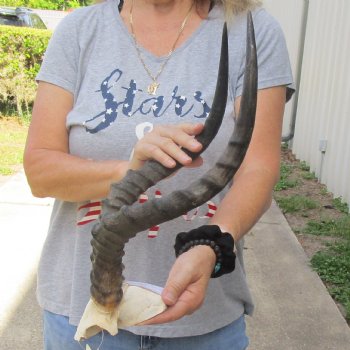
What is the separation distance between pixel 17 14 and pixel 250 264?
1286cm

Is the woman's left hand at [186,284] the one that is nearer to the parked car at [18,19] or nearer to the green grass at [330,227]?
the green grass at [330,227]

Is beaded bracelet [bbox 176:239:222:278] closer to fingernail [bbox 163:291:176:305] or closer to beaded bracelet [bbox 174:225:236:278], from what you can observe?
beaded bracelet [bbox 174:225:236:278]

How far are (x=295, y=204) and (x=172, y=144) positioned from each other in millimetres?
5720

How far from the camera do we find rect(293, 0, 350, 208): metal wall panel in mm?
7219

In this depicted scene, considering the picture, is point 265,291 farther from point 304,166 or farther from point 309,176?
point 304,166

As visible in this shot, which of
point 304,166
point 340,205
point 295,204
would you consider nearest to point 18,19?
point 304,166

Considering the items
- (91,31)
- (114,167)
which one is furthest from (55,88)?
(114,167)

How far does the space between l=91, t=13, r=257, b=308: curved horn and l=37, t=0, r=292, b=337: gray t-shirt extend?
420 millimetres

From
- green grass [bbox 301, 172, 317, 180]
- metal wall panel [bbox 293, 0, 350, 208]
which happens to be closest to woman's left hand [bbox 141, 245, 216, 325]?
metal wall panel [bbox 293, 0, 350, 208]

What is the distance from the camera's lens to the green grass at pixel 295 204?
6.81 m

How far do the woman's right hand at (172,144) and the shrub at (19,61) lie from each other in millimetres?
9994

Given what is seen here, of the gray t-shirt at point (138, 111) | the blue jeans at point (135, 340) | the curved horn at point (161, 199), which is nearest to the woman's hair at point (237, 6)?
the gray t-shirt at point (138, 111)

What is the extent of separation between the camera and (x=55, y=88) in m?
1.85

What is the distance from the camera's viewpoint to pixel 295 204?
6887mm
